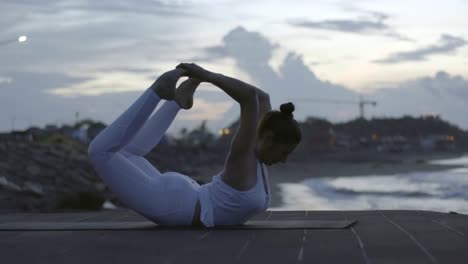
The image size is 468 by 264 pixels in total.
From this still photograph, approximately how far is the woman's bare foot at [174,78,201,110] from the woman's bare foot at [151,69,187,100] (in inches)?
11.0

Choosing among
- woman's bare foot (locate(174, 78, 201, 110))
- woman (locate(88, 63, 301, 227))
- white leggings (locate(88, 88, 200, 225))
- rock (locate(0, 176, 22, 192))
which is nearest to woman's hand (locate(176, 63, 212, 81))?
woman (locate(88, 63, 301, 227))

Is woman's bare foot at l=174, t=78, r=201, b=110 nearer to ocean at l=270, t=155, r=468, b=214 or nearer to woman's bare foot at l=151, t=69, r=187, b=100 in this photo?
woman's bare foot at l=151, t=69, r=187, b=100

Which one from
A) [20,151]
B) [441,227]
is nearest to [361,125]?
[20,151]

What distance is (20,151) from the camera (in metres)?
22.1

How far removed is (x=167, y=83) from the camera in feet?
13.9

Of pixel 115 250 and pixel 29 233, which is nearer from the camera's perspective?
pixel 115 250

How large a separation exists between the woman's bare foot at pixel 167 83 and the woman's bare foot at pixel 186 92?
0.92 ft

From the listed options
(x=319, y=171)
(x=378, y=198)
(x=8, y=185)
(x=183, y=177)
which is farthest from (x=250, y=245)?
(x=319, y=171)

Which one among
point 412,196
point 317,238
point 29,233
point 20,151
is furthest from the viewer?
point 412,196

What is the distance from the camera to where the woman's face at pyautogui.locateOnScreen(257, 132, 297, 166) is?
14.1ft

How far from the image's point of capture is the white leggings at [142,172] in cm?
439

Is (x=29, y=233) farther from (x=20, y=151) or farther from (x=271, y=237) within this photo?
(x=20, y=151)

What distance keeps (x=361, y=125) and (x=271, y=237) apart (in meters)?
138

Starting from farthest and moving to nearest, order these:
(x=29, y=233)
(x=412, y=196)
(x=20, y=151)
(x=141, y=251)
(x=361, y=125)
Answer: (x=361, y=125) < (x=412, y=196) < (x=20, y=151) < (x=29, y=233) < (x=141, y=251)
